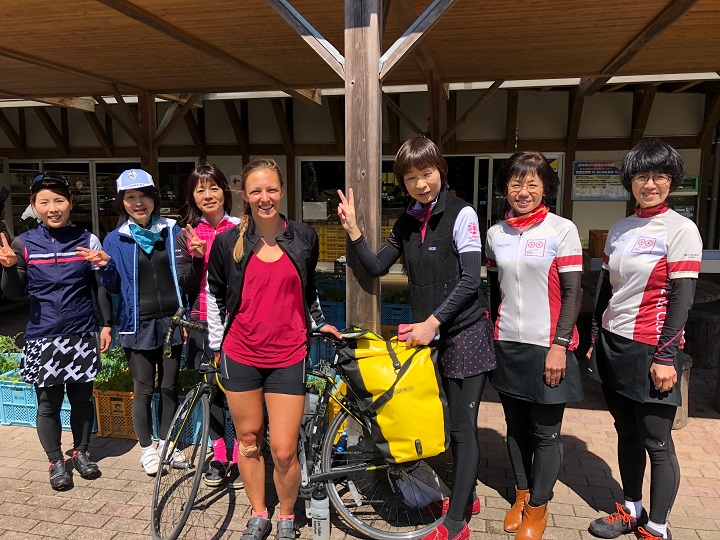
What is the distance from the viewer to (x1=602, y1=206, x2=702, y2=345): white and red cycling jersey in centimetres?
249

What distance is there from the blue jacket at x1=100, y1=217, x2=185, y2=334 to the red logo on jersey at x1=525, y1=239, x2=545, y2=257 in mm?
2103

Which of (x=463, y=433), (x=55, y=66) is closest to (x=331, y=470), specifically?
(x=463, y=433)

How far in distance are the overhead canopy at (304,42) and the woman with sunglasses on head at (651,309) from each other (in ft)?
5.81

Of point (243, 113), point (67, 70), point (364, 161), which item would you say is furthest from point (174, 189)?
point (364, 161)

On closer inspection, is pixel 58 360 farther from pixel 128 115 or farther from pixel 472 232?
pixel 128 115

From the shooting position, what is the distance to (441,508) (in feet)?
9.98

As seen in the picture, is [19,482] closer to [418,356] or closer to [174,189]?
[418,356]

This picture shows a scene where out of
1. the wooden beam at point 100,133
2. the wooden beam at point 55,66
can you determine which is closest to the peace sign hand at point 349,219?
the wooden beam at point 55,66

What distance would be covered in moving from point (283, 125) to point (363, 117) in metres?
7.94

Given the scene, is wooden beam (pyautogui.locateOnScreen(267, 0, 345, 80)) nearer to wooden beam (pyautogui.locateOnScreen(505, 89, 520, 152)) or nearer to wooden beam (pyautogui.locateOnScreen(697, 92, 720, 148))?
wooden beam (pyautogui.locateOnScreen(505, 89, 520, 152))

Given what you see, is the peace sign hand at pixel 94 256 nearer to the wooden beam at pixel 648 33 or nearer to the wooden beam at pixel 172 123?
the wooden beam at pixel 648 33

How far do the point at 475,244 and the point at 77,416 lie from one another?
109 inches

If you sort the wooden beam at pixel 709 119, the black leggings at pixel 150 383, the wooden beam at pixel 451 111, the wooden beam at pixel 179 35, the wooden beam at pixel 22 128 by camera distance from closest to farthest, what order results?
1. the black leggings at pixel 150 383
2. the wooden beam at pixel 179 35
3. the wooden beam at pixel 709 119
4. the wooden beam at pixel 451 111
5. the wooden beam at pixel 22 128

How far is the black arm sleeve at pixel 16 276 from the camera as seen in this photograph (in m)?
3.23
